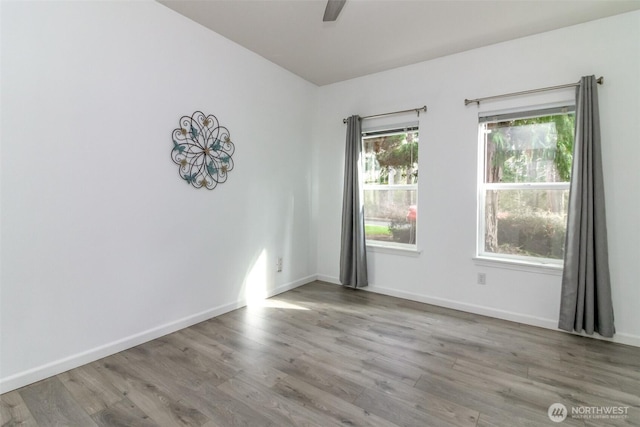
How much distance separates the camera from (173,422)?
1.65 metres

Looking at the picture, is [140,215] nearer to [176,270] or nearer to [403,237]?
[176,270]

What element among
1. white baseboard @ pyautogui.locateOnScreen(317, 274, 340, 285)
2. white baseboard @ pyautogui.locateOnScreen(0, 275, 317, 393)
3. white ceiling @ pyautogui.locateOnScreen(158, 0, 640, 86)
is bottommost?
white baseboard @ pyautogui.locateOnScreen(0, 275, 317, 393)

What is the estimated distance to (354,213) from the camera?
3.82 meters

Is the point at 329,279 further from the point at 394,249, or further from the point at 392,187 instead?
the point at 392,187

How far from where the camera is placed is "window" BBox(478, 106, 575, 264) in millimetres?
2848

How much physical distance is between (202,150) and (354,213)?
1870 mm

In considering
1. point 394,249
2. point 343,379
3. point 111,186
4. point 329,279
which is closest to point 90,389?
point 111,186

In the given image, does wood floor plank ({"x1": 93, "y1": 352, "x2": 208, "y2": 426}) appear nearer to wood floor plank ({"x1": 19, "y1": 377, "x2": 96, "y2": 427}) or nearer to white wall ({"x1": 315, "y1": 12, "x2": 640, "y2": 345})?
wood floor plank ({"x1": 19, "y1": 377, "x2": 96, "y2": 427})

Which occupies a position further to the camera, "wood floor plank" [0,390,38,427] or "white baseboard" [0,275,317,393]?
"white baseboard" [0,275,317,393]

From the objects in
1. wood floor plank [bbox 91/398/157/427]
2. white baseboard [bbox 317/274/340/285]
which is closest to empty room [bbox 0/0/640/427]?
wood floor plank [bbox 91/398/157/427]

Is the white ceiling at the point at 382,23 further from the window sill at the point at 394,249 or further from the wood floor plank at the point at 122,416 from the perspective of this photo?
the wood floor plank at the point at 122,416

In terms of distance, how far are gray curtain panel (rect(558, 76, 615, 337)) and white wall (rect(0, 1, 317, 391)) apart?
2938 mm

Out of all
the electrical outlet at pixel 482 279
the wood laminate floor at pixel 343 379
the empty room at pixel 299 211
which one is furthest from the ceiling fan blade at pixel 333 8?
the electrical outlet at pixel 482 279

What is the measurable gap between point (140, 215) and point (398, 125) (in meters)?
2.82
